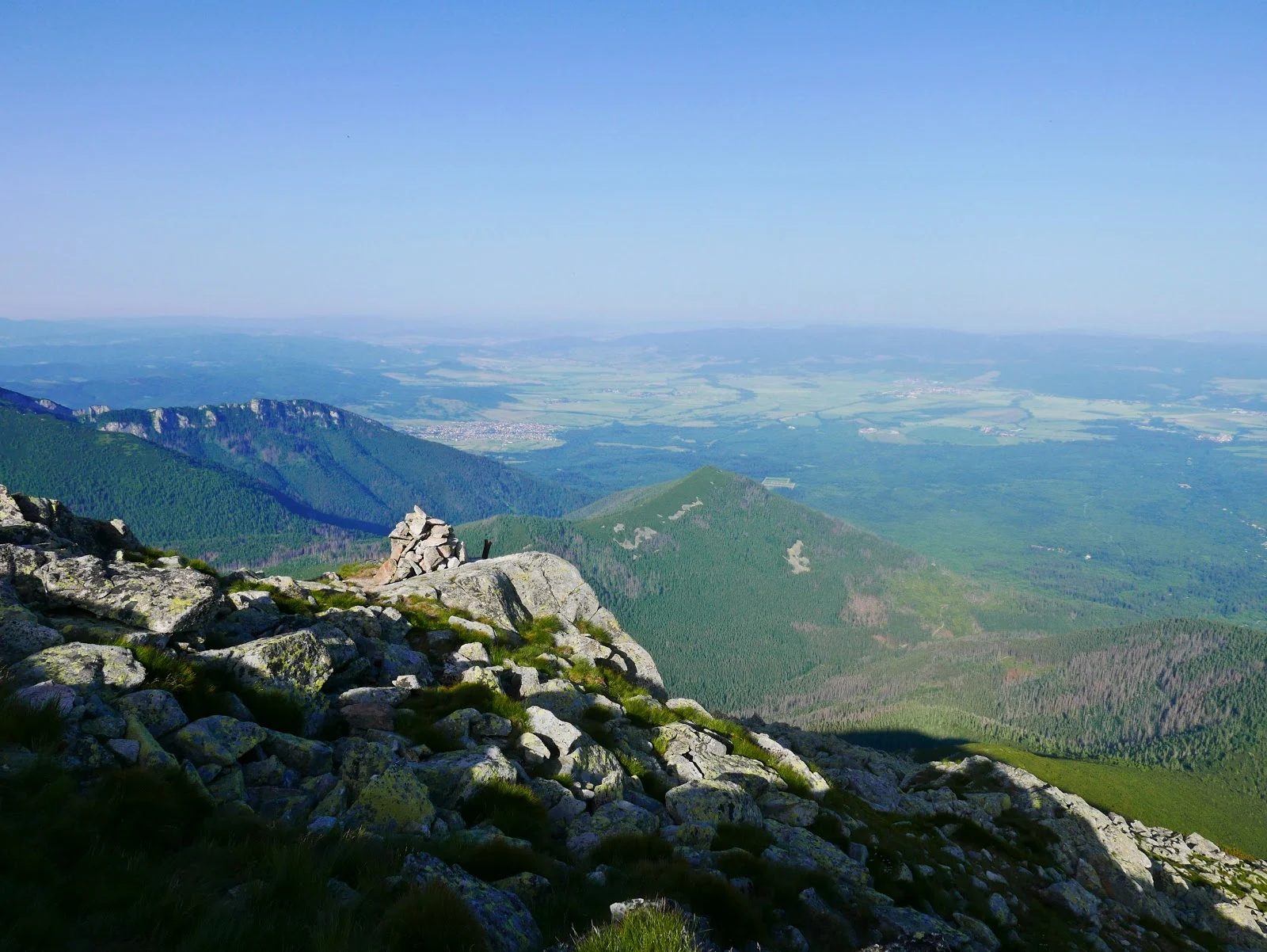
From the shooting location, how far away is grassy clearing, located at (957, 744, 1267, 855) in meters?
140

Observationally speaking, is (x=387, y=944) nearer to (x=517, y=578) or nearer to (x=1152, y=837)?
(x=517, y=578)

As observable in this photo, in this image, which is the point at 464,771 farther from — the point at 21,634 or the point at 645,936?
the point at 21,634

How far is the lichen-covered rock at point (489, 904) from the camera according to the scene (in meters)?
8.94

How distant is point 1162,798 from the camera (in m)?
152

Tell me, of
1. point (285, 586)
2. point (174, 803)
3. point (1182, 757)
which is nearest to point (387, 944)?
point (174, 803)

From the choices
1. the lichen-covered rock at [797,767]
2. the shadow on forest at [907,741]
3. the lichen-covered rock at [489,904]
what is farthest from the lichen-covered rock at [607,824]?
the shadow on forest at [907,741]

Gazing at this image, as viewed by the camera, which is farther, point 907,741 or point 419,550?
point 907,741

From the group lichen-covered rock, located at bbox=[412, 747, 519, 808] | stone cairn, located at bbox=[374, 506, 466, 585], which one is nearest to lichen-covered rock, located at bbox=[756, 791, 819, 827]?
lichen-covered rock, located at bbox=[412, 747, 519, 808]

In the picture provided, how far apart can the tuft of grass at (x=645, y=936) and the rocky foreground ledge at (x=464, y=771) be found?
0.16 ft

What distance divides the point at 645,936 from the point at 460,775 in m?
6.87

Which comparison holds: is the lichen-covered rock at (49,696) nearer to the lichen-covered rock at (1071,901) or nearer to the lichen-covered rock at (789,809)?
the lichen-covered rock at (789,809)

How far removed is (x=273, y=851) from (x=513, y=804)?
17.9 ft

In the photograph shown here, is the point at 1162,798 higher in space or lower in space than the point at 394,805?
lower

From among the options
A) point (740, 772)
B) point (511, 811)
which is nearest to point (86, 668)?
point (511, 811)
